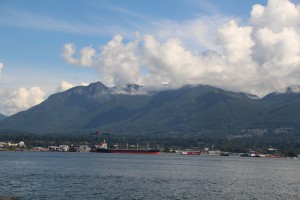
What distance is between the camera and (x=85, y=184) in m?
96.7

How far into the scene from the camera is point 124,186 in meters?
94.2

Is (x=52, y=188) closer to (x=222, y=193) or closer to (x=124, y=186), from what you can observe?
(x=124, y=186)

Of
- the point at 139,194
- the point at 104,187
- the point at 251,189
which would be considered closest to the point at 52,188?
the point at 104,187

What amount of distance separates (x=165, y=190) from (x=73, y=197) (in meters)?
18.3

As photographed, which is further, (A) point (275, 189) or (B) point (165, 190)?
(A) point (275, 189)

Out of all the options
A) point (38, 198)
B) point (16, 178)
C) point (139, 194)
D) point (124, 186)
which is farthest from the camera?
point (16, 178)

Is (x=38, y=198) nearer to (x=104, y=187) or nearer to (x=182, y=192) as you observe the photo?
(x=104, y=187)

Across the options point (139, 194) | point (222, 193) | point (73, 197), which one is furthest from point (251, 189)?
point (73, 197)

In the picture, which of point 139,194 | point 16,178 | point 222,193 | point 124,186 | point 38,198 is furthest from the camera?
Answer: point 16,178

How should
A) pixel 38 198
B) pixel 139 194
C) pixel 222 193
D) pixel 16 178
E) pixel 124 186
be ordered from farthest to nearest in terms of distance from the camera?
pixel 16 178
pixel 124 186
pixel 222 193
pixel 139 194
pixel 38 198

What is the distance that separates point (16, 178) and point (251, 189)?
46357 millimetres

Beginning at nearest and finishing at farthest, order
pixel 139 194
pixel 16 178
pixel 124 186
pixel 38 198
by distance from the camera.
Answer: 1. pixel 38 198
2. pixel 139 194
3. pixel 124 186
4. pixel 16 178

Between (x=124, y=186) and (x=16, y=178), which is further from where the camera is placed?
(x=16, y=178)

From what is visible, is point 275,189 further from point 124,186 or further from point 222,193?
point 124,186
